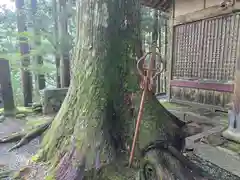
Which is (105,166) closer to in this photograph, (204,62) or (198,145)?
(198,145)

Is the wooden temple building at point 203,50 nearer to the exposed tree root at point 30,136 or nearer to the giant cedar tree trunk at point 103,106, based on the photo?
the giant cedar tree trunk at point 103,106

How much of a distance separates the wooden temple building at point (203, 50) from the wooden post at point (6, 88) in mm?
5174

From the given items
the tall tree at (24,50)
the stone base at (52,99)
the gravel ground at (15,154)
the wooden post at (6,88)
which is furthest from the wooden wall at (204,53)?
the tall tree at (24,50)

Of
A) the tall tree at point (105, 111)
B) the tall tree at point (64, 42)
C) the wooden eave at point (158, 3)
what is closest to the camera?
the tall tree at point (105, 111)

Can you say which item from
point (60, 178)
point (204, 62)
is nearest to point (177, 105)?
point (204, 62)

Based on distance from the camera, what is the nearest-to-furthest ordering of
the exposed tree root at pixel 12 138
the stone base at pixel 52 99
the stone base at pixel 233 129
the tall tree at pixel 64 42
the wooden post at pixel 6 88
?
the stone base at pixel 233 129, the exposed tree root at pixel 12 138, the wooden post at pixel 6 88, the stone base at pixel 52 99, the tall tree at pixel 64 42

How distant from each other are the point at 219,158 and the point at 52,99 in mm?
4330

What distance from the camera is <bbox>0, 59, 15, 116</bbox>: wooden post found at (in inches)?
195

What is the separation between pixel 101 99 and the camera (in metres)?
2.45

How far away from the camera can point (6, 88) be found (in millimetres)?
5070

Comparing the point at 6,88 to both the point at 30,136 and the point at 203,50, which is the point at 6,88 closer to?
the point at 30,136

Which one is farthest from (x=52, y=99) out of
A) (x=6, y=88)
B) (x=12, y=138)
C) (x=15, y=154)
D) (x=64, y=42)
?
(x=15, y=154)

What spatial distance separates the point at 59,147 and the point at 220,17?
526cm

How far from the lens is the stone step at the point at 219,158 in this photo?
2408mm
